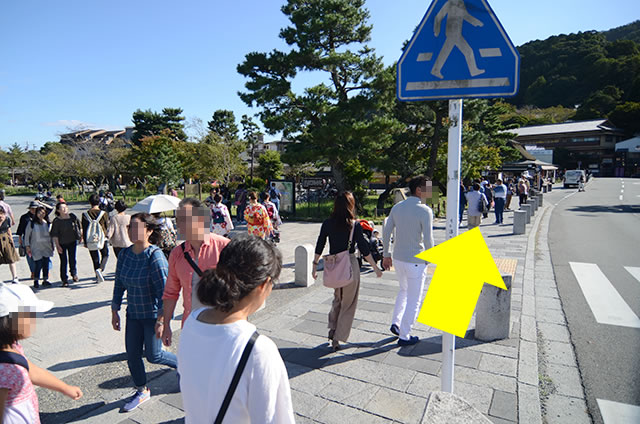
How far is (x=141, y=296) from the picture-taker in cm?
308

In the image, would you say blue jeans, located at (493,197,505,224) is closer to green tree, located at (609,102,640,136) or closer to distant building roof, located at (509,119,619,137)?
distant building roof, located at (509,119,619,137)

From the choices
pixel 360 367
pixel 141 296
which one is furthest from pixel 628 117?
pixel 141 296

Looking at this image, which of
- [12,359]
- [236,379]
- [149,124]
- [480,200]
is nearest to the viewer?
[236,379]

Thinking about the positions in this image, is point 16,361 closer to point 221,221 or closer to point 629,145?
point 221,221

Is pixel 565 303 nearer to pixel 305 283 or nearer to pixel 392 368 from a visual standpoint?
pixel 392 368

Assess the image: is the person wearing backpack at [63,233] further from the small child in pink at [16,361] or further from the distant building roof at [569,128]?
the distant building roof at [569,128]

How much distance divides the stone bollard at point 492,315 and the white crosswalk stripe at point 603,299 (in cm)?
178

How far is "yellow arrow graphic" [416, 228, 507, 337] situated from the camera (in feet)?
5.68

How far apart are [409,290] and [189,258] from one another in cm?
243

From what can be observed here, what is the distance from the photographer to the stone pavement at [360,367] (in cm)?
306

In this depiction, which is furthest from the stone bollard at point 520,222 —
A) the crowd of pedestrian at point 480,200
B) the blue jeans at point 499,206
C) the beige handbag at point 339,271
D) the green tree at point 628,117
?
the green tree at point 628,117

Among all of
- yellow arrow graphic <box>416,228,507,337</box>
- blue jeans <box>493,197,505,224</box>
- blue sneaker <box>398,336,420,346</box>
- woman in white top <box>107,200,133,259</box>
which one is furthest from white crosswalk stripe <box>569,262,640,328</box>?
woman in white top <box>107,200,133,259</box>

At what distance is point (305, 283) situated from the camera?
266 inches

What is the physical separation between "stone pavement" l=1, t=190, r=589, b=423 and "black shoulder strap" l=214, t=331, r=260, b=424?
6.37 ft
